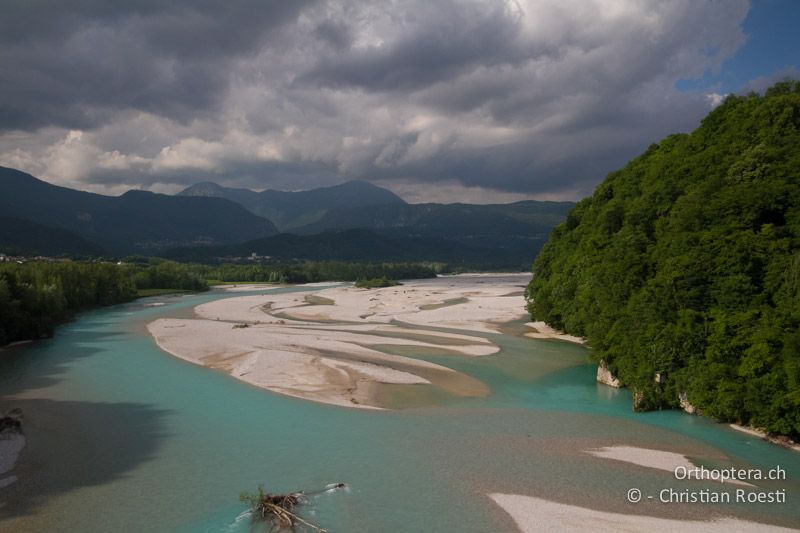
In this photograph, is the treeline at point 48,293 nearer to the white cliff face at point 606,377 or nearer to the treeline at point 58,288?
the treeline at point 58,288

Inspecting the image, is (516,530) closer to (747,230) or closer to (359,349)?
(747,230)

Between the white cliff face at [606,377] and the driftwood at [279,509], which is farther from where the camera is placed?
the white cliff face at [606,377]

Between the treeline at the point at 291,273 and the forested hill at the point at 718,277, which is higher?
the forested hill at the point at 718,277

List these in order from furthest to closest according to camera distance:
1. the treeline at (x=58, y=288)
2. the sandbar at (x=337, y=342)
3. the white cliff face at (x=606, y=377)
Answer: the treeline at (x=58, y=288), the sandbar at (x=337, y=342), the white cliff face at (x=606, y=377)

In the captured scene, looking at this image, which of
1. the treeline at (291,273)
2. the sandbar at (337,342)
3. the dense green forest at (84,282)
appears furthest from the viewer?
the treeline at (291,273)

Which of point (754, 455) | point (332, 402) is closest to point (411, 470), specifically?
point (332, 402)

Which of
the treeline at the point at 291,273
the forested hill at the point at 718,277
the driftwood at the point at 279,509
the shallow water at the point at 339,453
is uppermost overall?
the forested hill at the point at 718,277

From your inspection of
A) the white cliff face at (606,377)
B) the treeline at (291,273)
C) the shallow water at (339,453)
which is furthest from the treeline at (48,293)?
the treeline at (291,273)
